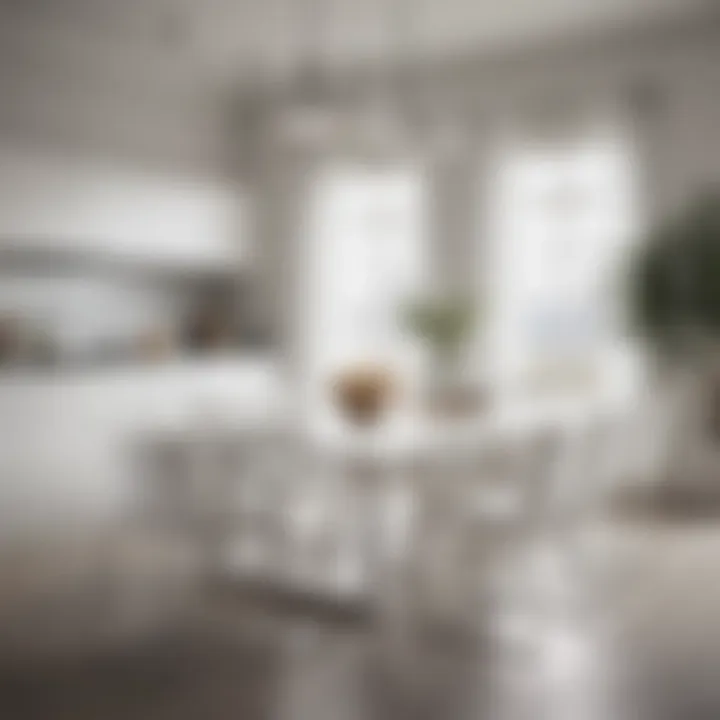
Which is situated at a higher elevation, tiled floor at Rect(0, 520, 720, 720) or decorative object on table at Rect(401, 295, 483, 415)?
decorative object on table at Rect(401, 295, 483, 415)

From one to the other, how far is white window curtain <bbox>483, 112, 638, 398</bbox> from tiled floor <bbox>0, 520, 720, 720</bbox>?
1435 millimetres

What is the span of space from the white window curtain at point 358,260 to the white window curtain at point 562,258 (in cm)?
43

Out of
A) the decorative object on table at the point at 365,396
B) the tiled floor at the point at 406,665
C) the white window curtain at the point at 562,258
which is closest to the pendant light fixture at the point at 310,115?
the decorative object on table at the point at 365,396

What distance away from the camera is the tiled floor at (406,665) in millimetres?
2166

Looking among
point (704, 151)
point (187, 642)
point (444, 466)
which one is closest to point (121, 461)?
point (187, 642)

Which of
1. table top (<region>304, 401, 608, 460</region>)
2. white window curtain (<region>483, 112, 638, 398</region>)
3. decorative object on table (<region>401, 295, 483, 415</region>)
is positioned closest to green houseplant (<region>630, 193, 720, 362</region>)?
white window curtain (<region>483, 112, 638, 398</region>)

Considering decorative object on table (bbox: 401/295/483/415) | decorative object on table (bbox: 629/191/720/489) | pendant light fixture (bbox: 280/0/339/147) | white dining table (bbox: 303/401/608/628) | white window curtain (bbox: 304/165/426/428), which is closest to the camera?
white dining table (bbox: 303/401/608/628)

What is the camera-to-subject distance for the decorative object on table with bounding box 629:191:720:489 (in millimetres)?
4359

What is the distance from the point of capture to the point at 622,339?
14.8 ft

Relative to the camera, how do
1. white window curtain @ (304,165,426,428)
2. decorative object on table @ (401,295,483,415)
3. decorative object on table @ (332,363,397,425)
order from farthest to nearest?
1. white window curtain @ (304,165,426,428)
2. decorative object on table @ (401,295,483,415)
3. decorative object on table @ (332,363,397,425)

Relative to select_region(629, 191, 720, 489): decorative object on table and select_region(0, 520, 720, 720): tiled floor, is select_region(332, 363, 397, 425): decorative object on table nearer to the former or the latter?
select_region(0, 520, 720, 720): tiled floor

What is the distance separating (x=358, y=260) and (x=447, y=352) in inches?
49.7

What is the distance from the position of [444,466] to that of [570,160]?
2341 mm

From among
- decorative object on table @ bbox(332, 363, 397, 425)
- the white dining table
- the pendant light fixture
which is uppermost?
the pendant light fixture
